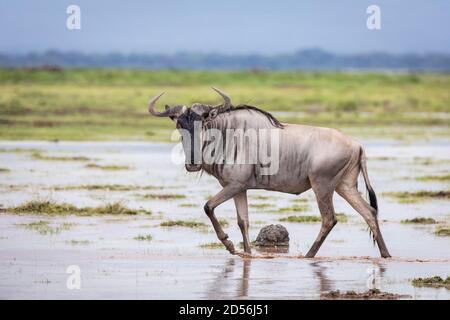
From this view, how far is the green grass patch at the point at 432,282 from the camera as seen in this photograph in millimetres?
11453

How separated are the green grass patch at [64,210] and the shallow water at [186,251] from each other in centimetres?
36

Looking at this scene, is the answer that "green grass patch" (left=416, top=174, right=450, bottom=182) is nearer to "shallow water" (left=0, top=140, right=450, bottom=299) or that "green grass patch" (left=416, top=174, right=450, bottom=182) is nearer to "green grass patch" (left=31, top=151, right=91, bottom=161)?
"shallow water" (left=0, top=140, right=450, bottom=299)

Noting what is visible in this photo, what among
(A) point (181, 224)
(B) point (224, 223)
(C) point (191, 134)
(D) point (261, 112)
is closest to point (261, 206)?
(B) point (224, 223)

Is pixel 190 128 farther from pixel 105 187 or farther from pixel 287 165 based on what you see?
pixel 105 187

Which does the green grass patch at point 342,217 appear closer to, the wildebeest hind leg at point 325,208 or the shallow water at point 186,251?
the shallow water at point 186,251

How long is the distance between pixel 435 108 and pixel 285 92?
1204 cm

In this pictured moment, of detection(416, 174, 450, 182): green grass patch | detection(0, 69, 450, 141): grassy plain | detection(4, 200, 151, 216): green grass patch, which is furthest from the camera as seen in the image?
detection(0, 69, 450, 141): grassy plain

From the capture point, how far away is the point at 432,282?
1156cm

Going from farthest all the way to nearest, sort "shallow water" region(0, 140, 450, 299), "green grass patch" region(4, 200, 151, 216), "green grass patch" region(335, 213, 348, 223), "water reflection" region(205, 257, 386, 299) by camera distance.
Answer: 1. "green grass patch" region(335, 213, 348, 223)
2. "green grass patch" region(4, 200, 151, 216)
3. "shallow water" region(0, 140, 450, 299)
4. "water reflection" region(205, 257, 386, 299)

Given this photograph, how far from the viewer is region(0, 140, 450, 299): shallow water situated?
11.2 meters

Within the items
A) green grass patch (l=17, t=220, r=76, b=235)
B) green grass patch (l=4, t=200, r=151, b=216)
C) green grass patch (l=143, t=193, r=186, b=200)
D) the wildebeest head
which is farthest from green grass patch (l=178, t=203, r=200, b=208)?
the wildebeest head

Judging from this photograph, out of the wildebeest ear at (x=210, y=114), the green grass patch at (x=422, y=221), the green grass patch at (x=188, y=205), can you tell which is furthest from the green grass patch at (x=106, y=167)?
the wildebeest ear at (x=210, y=114)

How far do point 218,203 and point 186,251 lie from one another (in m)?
0.75

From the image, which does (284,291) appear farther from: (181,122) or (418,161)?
(418,161)
